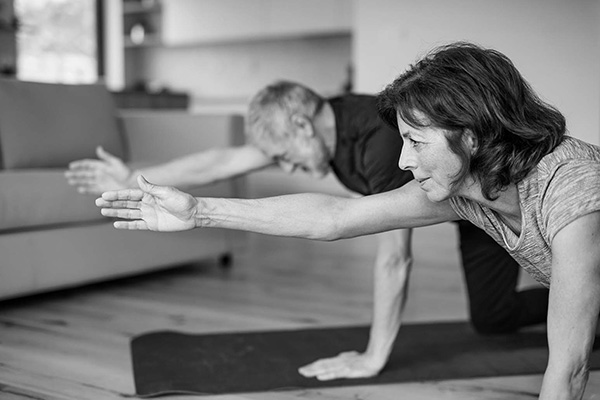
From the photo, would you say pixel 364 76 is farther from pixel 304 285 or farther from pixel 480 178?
pixel 480 178

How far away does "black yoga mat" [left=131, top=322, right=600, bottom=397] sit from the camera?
6.49 ft

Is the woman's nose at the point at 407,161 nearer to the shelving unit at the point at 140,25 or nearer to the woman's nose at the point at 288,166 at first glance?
the woman's nose at the point at 288,166

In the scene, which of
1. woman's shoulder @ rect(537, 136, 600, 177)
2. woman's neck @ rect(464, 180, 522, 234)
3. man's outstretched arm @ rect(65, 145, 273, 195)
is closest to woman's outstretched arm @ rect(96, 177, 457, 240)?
woman's neck @ rect(464, 180, 522, 234)

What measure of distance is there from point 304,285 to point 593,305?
1.99m

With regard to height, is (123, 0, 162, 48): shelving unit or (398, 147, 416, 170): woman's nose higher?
(123, 0, 162, 48): shelving unit

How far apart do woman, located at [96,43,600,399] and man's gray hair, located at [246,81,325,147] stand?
585 mm

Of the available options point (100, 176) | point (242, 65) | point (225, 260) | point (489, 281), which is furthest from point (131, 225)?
point (242, 65)

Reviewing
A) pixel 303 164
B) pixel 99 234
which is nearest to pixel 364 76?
pixel 99 234

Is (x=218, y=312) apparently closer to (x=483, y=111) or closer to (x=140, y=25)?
(x=483, y=111)

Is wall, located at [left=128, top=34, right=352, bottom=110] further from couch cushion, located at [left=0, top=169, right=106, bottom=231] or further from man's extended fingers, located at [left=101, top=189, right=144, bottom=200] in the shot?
man's extended fingers, located at [left=101, top=189, right=144, bottom=200]

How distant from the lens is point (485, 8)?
528 centimetres

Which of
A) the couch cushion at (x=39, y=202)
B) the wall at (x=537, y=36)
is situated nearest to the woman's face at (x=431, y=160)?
the couch cushion at (x=39, y=202)

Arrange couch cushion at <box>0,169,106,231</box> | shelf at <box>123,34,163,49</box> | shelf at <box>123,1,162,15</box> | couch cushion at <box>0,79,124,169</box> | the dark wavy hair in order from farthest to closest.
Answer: shelf at <box>123,34,163,49</box> → shelf at <box>123,1,162,15</box> → couch cushion at <box>0,79,124,169</box> → couch cushion at <box>0,169,106,231</box> → the dark wavy hair

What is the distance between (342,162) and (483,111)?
813mm
